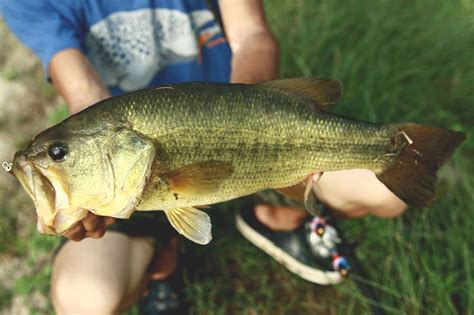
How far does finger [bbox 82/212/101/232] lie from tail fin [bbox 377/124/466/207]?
0.98m

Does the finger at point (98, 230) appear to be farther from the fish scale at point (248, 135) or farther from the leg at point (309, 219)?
the leg at point (309, 219)

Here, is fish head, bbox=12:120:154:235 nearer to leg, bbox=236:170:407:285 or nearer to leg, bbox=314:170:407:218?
Answer: leg, bbox=236:170:407:285

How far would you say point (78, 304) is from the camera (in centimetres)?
207

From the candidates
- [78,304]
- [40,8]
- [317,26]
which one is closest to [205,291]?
[78,304]

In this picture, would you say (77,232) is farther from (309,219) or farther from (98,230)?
(309,219)

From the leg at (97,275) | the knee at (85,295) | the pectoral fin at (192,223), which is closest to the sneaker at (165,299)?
the leg at (97,275)

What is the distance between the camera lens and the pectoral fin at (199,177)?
152 centimetres

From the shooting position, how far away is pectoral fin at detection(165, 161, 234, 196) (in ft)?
5.00

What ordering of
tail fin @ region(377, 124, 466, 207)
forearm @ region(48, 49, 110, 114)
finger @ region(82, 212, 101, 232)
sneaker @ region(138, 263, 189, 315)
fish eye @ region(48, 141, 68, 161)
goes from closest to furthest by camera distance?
fish eye @ region(48, 141, 68, 161) < finger @ region(82, 212, 101, 232) < tail fin @ region(377, 124, 466, 207) < forearm @ region(48, 49, 110, 114) < sneaker @ region(138, 263, 189, 315)

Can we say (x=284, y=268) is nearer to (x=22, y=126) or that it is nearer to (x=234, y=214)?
(x=234, y=214)

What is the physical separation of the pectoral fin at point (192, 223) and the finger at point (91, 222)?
241mm

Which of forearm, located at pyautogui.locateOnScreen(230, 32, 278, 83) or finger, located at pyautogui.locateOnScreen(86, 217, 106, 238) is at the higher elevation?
forearm, located at pyautogui.locateOnScreen(230, 32, 278, 83)

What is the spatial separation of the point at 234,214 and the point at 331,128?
1.25 metres

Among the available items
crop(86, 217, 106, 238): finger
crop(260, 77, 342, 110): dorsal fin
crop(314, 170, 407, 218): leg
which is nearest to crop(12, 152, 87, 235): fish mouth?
crop(86, 217, 106, 238): finger
